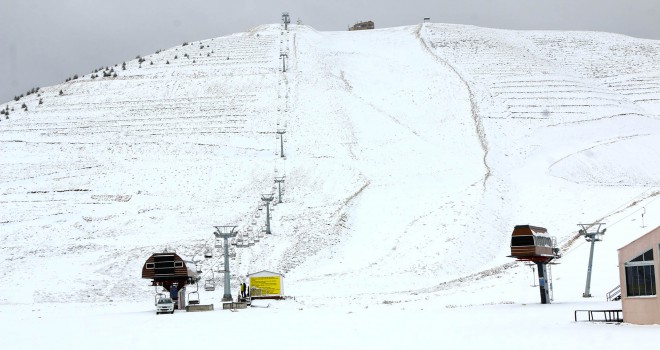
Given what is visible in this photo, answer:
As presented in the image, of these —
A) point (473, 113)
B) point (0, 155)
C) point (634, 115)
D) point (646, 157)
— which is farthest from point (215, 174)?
point (634, 115)

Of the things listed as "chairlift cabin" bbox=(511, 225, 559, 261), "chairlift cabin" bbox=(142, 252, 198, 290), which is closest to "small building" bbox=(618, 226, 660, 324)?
"chairlift cabin" bbox=(511, 225, 559, 261)

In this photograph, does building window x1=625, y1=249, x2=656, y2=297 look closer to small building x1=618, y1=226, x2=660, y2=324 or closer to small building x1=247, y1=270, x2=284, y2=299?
small building x1=618, y1=226, x2=660, y2=324

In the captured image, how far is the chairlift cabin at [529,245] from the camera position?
119 ft

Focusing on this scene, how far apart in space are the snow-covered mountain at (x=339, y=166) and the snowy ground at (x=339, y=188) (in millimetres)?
214

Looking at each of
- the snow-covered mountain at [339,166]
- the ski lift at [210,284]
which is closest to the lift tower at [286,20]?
the snow-covered mountain at [339,166]

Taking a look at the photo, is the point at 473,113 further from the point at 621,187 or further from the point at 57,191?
the point at 57,191

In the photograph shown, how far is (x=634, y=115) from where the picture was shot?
76.3 m

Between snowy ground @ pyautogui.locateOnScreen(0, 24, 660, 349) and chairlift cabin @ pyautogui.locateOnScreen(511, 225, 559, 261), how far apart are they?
1.82 metres

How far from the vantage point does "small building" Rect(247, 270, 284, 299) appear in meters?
41.2

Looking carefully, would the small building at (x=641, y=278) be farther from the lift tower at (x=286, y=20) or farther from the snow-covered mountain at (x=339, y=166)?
the lift tower at (x=286, y=20)

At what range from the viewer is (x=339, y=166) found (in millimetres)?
63688

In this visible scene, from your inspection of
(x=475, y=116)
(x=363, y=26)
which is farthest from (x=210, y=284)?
(x=363, y=26)

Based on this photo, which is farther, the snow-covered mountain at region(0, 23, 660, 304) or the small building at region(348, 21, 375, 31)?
the small building at region(348, 21, 375, 31)

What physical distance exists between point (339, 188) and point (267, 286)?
18.9m
